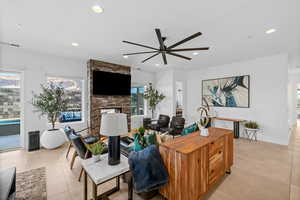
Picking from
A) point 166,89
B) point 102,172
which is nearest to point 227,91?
point 166,89

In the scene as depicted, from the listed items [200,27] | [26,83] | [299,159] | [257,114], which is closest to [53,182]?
[26,83]

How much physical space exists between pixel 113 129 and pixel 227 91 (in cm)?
524

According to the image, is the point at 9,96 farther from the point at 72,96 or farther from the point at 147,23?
Answer: the point at 147,23

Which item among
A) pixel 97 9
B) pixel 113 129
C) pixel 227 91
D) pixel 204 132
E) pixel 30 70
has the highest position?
pixel 97 9

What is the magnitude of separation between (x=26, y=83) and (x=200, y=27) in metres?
5.03

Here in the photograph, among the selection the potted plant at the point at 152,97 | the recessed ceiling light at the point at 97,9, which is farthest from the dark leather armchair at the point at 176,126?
the recessed ceiling light at the point at 97,9

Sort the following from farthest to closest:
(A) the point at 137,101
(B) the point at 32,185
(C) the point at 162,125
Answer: (A) the point at 137,101, (C) the point at 162,125, (B) the point at 32,185

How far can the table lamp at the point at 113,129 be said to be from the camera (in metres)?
1.74

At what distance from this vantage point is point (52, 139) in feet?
12.5

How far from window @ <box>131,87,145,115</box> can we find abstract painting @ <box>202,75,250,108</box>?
3.07 meters

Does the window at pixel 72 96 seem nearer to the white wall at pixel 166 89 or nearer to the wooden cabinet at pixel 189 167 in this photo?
the white wall at pixel 166 89

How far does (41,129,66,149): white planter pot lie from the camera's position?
3775 millimetres

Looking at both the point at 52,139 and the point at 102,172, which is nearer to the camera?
the point at 102,172

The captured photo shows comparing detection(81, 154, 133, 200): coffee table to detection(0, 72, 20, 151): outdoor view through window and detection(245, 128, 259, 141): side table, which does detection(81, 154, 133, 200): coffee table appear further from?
detection(245, 128, 259, 141): side table
